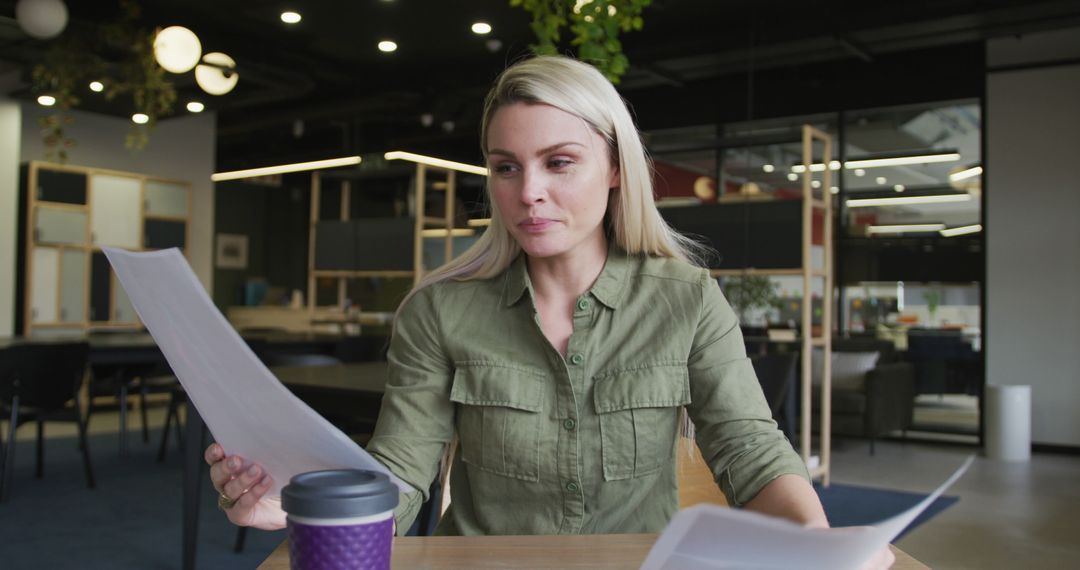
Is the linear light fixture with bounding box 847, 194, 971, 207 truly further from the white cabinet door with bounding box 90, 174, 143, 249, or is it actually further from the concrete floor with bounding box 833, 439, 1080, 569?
the white cabinet door with bounding box 90, 174, 143, 249

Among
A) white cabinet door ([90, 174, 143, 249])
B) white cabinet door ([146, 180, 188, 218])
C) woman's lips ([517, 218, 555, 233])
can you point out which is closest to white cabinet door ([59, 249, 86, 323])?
white cabinet door ([90, 174, 143, 249])

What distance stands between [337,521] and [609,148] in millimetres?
913

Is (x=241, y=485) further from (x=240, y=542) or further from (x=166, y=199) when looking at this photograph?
(x=166, y=199)

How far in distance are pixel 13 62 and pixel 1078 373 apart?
33.4 ft

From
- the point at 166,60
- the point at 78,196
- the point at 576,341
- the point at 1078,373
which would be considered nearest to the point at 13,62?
the point at 78,196

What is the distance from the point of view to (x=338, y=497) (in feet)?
2.46

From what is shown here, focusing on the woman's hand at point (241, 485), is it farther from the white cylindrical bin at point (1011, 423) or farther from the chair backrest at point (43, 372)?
the white cylindrical bin at point (1011, 423)

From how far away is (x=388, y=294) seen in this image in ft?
38.4

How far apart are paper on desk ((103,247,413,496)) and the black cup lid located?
2.9 inches

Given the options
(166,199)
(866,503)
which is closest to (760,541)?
(866,503)

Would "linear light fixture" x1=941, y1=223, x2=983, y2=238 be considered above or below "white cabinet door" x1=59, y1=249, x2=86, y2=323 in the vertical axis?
above

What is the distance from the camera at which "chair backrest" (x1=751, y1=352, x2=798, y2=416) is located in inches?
209

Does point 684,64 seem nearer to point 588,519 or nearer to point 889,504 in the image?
point 889,504

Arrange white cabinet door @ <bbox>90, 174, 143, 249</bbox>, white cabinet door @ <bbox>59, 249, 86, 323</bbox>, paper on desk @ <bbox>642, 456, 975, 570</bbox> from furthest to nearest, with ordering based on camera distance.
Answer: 1. white cabinet door @ <bbox>90, 174, 143, 249</bbox>
2. white cabinet door @ <bbox>59, 249, 86, 323</bbox>
3. paper on desk @ <bbox>642, 456, 975, 570</bbox>
